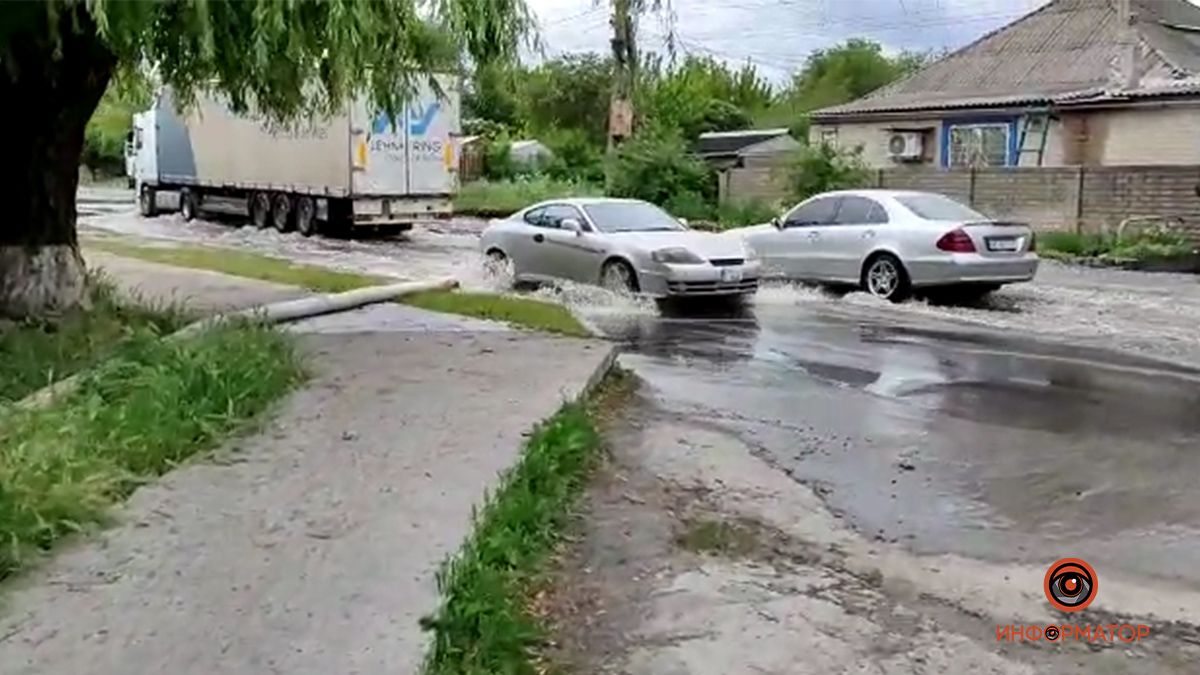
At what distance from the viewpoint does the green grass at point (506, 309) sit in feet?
41.2

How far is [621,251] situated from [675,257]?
0.82 metres

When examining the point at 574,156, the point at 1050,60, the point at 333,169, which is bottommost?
the point at 333,169

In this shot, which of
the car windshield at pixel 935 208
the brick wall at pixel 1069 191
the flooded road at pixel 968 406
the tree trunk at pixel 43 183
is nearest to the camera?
the flooded road at pixel 968 406

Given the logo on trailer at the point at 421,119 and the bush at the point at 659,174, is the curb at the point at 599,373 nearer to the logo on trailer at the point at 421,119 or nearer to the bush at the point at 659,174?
the logo on trailer at the point at 421,119

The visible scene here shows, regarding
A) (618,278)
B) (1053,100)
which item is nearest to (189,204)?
(618,278)

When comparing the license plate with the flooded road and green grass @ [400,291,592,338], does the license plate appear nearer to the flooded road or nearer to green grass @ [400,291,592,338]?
the flooded road

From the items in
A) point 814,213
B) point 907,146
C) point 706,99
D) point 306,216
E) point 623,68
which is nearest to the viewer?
point 814,213

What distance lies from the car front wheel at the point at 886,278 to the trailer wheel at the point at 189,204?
2172 cm

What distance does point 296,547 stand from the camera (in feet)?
18.1

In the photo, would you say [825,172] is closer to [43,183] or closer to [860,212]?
[860,212]

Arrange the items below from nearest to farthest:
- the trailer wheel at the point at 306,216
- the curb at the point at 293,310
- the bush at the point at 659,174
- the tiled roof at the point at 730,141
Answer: the curb at the point at 293,310
the trailer wheel at the point at 306,216
the bush at the point at 659,174
the tiled roof at the point at 730,141

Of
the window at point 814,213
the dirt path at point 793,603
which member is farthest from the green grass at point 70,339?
the window at point 814,213

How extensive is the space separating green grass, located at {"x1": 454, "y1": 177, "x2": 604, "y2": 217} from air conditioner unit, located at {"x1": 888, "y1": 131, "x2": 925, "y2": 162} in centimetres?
808

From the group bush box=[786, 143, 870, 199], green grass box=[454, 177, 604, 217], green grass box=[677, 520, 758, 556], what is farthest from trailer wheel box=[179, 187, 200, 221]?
green grass box=[677, 520, 758, 556]
